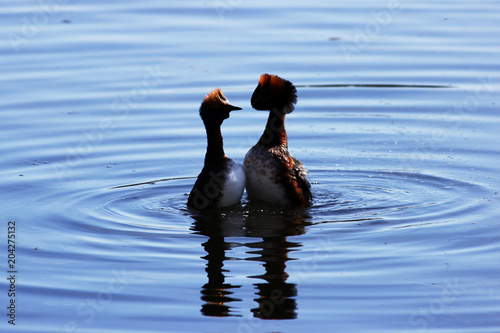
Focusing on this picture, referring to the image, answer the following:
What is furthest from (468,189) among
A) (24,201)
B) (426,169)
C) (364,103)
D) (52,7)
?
(52,7)

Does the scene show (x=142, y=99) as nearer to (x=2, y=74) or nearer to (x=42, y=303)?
(x=2, y=74)

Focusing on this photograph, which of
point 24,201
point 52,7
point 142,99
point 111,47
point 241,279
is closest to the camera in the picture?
point 241,279

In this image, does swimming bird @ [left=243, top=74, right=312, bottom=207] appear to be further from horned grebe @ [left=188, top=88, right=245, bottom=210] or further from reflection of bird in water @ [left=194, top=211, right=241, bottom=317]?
reflection of bird in water @ [left=194, top=211, right=241, bottom=317]

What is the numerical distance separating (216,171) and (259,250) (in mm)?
1330

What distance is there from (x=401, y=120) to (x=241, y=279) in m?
5.82

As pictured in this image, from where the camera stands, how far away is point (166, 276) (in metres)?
7.43

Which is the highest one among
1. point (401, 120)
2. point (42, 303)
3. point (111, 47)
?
point (111, 47)

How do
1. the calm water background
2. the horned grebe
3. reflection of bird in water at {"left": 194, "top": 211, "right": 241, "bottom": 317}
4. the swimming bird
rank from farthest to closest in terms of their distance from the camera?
1. the swimming bird
2. the horned grebe
3. the calm water background
4. reflection of bird in water at {"left": 194, "top": 211, "right": 241, "bottom": 317}

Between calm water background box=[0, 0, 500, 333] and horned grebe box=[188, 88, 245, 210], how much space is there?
21cm

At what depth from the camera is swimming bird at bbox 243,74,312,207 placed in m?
9.20

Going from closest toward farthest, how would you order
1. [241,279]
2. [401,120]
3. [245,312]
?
[245,312], [241,279], [401,120]

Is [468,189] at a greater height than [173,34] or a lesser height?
lesser

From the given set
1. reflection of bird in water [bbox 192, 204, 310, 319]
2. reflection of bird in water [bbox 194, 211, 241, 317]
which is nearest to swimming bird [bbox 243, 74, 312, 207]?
reflection of bird in water [bbox 192, 204, 310, 319]

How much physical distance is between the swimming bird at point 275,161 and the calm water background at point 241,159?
241mm
